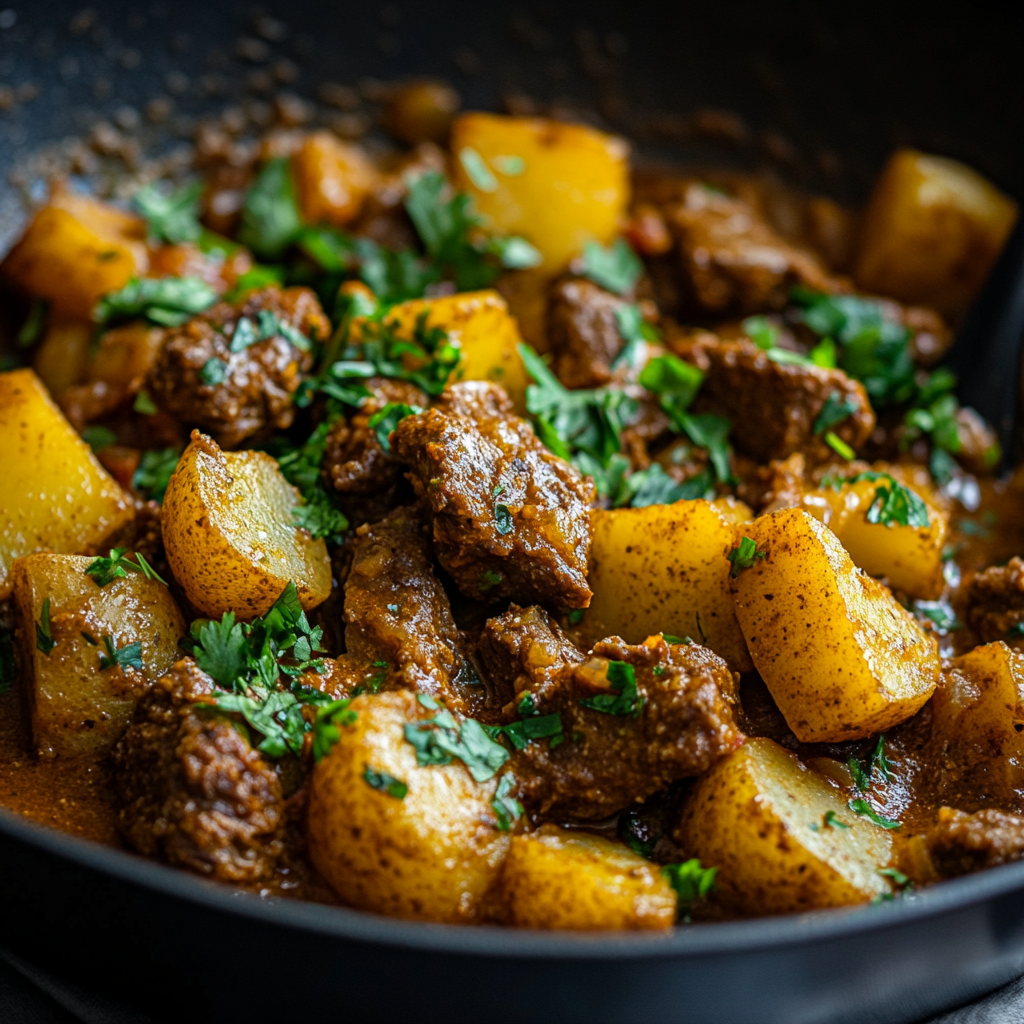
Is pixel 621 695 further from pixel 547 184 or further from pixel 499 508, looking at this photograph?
pixel 547 184

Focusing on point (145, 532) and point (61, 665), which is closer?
point (61, 665)

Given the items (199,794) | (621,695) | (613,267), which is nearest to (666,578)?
(621,695)

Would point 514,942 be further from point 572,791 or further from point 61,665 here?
point 61,665

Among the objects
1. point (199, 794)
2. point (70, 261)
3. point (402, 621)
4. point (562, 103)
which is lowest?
point (199, 794)

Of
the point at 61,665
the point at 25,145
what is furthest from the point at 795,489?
the point at 25,145

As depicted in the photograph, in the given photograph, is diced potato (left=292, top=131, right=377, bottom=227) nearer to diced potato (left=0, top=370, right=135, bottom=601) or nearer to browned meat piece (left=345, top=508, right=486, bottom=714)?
diced potato (left=0, top=370, right=135, bottom=601)

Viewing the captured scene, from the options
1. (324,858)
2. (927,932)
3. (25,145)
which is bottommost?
(324,858)
